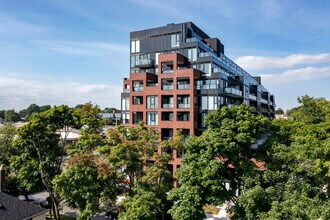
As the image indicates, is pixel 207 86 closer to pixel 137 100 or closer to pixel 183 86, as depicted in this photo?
pixel 183 86

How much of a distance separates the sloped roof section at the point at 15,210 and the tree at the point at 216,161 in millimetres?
12206

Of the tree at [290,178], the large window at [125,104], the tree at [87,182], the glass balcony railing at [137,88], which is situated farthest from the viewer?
the large window at [125,104]

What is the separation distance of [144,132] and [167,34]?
24369mm

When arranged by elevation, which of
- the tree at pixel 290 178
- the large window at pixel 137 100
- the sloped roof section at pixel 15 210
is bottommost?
the sloped roof section at pixel 15 210

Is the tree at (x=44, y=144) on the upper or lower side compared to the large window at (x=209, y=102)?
lower

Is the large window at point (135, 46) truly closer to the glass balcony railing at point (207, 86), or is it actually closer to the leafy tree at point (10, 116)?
the glass balcony railing at point (207, 86)

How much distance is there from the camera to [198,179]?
17.9 m

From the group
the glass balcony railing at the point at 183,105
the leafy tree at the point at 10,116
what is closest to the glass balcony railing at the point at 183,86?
the glass balcony railing at the point at 183,105

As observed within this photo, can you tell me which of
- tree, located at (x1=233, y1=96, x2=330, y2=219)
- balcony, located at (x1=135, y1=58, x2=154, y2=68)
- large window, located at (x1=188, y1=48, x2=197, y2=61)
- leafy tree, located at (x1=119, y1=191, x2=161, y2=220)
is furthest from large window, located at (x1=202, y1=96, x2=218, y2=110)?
leafy tree, located at (x1=119, y1=191, x2=161, y2=220)

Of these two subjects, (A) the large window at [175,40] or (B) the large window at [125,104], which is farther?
(B) the large window at [125,104]

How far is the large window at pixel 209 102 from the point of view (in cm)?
3303

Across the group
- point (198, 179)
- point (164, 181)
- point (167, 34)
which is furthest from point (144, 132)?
point (167, 34)

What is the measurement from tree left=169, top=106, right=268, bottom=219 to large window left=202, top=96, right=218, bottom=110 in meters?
13.4

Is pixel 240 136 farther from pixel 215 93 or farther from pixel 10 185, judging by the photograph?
pixel 10 185
